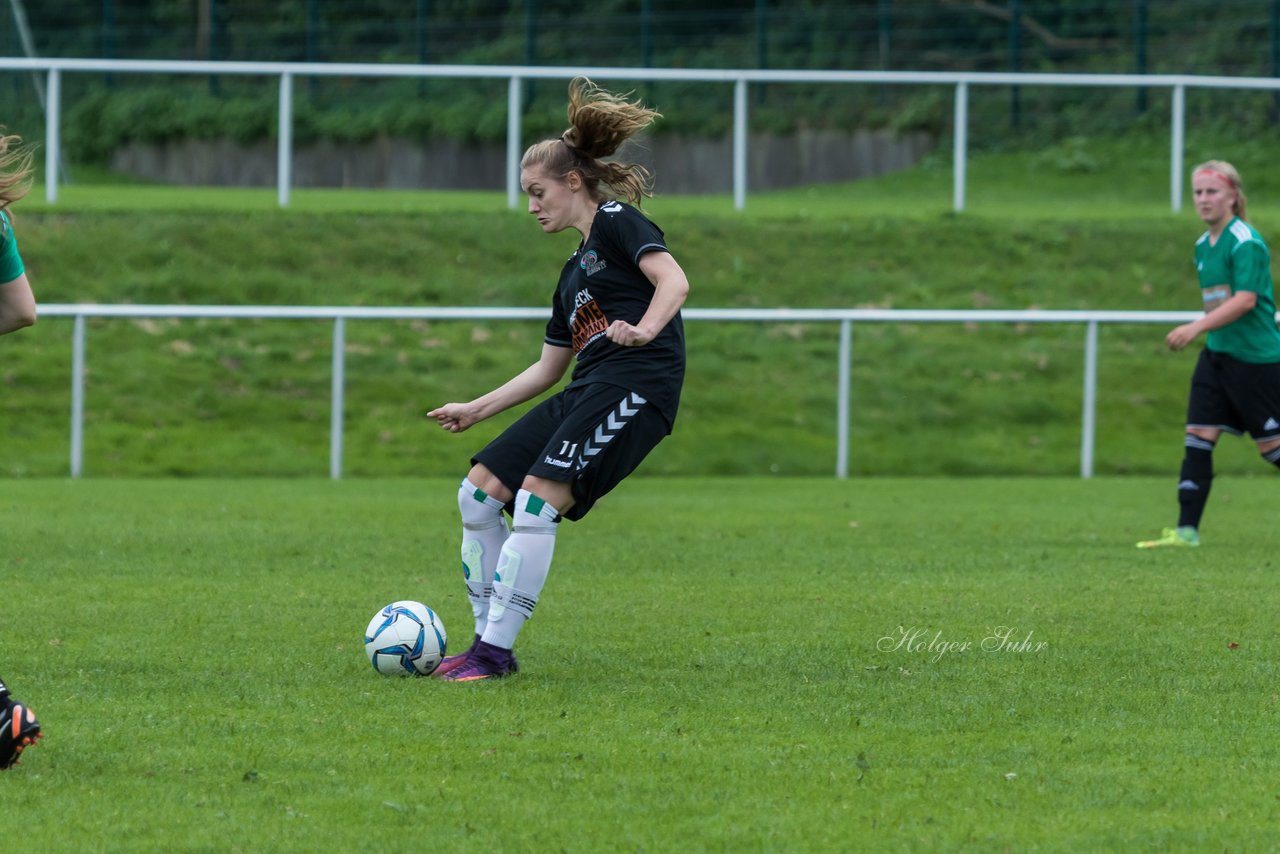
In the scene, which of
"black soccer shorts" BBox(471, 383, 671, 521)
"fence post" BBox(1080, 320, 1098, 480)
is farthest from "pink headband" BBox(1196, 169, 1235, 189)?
"fence post" BBox(1080, 320, 1098, 480)

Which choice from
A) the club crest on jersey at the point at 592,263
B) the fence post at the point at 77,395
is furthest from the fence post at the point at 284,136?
the club crest on jersey at the point at 592,263

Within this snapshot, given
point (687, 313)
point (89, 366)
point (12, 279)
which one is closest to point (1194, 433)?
point (687, 313)

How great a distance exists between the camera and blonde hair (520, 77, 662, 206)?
6.16 meters

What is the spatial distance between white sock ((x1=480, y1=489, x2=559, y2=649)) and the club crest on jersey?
779mm

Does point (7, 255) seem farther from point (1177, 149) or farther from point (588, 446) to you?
point (1177, 149)

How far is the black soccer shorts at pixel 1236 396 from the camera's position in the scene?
9.73 m

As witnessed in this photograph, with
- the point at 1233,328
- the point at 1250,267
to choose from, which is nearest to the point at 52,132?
the point at 1233,328

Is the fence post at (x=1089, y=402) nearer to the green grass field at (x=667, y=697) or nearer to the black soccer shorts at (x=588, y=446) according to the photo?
the green grass field at (x=667, y=697)

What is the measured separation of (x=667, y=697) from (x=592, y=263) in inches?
58.6

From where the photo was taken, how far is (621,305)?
6.14m

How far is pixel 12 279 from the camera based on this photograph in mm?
4930

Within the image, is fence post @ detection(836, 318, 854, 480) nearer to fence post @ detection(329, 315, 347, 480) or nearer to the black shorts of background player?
fence post @ detection(329, 315, 347, 480)

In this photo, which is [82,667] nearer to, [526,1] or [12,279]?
[12,279]
